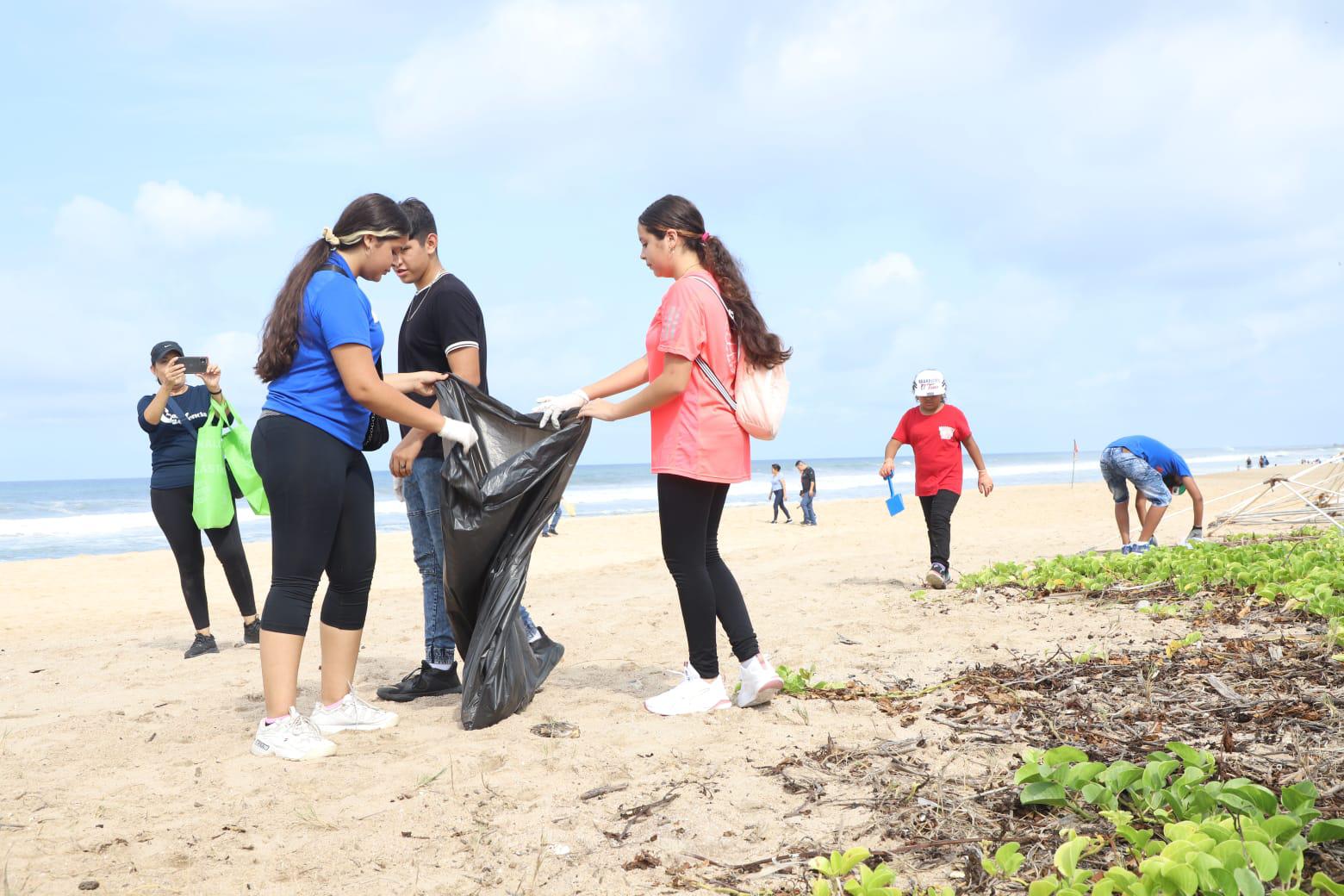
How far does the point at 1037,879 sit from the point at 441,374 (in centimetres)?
272

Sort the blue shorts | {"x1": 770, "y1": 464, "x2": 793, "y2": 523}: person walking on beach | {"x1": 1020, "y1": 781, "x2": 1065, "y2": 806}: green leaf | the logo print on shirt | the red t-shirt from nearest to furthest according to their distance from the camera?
{"x1": 1020, "y1": 781, "x2": 1065, "y2": 806}: green leaf, the logo print on shirt, the red t-shirt, the blue shorts, {"x1": 770, "y1": 464, "x2": 793, "y2": 523}: person walking on beach

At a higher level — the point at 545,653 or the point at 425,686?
the point at 545,653

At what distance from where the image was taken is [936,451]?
710cm

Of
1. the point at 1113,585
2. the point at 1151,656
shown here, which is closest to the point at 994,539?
the point at 1113,585

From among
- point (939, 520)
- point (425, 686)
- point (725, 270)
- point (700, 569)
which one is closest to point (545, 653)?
point (425, 686)

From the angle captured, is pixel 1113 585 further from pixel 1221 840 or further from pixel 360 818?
pixel 360 818

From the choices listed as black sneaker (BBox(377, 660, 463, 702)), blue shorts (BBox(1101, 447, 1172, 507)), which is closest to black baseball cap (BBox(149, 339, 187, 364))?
black sneaker (BBox(377, 660, 463, 702))

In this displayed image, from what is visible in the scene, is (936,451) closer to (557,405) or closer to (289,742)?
(557,405)

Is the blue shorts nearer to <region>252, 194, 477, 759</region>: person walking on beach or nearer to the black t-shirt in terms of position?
the black t-shirt

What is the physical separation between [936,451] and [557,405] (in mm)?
4264

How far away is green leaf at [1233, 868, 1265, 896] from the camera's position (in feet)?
5.42

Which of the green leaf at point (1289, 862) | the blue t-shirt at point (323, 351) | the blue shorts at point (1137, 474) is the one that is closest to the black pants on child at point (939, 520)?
the blue shorts at point (1137, 474)

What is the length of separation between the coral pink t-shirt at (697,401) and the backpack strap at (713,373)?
0.04ft

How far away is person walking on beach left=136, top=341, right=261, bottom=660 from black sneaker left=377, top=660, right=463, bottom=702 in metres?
1.89
